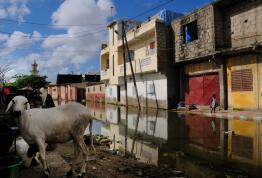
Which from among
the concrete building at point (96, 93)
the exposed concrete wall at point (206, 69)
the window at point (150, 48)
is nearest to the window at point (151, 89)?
the window at point (150, 48)

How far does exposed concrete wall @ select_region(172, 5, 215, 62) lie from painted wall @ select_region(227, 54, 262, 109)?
1823 mm

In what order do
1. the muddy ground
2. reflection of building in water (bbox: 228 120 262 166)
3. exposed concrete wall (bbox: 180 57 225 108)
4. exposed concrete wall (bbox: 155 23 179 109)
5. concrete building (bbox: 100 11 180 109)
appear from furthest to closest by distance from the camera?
concrete building (bbox: 100 11 180 109) < exposed concrete wall (bbox: 155 23 179 109) < exposed concrete wall (bbox: 180 57 225 108) < reflection of building in water (bbox: 228 120 262 166) < the muddy ground

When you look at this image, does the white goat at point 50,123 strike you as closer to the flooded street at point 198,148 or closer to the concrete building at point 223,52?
the flooded street at point 198,148

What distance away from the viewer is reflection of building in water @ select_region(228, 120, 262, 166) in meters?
8.29

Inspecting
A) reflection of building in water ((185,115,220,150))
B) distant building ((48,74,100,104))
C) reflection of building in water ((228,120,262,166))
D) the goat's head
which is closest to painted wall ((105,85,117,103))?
distant building ((48,74,100,104))

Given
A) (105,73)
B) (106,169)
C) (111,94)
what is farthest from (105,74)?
(106,169)

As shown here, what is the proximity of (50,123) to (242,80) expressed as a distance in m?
17.6

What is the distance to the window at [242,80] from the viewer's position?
2052 cm

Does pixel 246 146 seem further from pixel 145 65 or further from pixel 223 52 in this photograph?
pixel 145 65

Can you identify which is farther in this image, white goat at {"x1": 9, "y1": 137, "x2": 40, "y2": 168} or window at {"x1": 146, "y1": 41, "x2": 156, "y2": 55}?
window at {"x1": 146, "y1": 41, "x2": 156, "y2": 55}

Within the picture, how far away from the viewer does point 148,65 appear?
1157 inches

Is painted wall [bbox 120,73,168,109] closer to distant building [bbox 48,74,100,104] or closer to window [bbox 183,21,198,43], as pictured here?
window [bbox 183,21,198,43]

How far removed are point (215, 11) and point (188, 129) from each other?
11266mm

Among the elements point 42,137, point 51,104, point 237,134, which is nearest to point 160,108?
point 237,134
